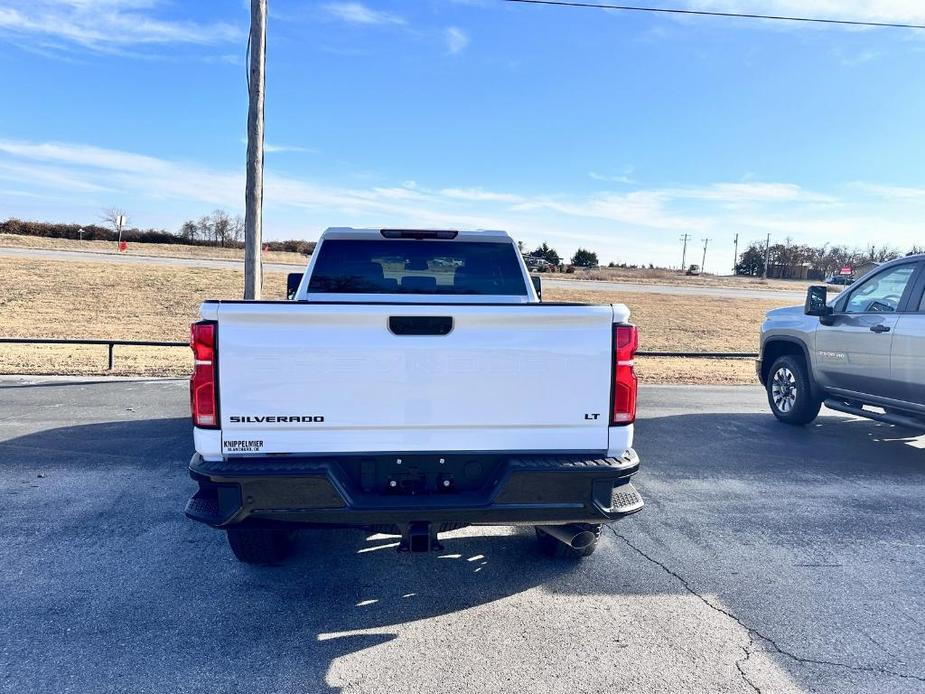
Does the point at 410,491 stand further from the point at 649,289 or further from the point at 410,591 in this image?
the point at 649,289

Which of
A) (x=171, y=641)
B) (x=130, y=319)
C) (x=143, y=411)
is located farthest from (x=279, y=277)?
(x=171, y=641)

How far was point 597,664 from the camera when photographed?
2.98 m

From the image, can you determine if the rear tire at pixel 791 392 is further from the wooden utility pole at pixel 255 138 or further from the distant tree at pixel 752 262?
the distant tree at pixel 752 262

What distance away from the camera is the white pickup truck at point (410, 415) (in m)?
2.92

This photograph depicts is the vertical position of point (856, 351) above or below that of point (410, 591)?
above

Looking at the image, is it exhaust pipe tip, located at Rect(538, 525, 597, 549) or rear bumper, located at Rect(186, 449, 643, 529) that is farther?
exhaust pipe tip, located at Rect(538, 525, 597, 549)

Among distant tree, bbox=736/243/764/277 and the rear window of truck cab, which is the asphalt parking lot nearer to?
the rear window of truck cab

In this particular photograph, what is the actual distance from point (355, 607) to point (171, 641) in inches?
35.0

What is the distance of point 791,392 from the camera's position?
802 centimetres

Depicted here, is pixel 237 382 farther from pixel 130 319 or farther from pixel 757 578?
pixel 130 319

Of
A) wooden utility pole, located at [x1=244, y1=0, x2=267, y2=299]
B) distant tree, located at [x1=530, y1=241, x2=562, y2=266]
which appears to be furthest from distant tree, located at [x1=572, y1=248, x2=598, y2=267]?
wooden utility pole, located at [x1=244, y1=0, x2=267, y2=299]

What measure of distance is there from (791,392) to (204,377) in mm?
7317

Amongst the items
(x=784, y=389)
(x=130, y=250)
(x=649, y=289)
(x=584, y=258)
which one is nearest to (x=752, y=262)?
(x=584, y=258)

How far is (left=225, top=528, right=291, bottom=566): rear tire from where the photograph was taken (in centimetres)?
362
